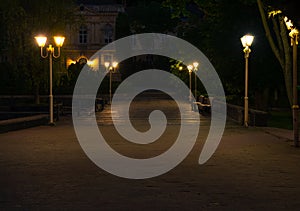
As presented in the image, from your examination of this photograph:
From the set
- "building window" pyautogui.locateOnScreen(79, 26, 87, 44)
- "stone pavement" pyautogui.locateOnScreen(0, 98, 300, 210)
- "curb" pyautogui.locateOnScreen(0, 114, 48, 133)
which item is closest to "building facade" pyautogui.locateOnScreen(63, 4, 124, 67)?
"building window" pyautogui.locateOnScreen(79, 26, 87, 44)

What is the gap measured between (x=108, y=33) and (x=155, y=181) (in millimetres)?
85241

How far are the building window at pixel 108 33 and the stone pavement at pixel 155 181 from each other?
7733 cm

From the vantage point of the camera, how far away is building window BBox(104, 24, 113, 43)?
94688 mm

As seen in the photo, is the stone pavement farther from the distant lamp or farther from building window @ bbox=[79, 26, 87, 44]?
building window @ bbox=[79, 26, 87, 44]

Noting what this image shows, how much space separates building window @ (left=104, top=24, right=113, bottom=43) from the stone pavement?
77.3 m

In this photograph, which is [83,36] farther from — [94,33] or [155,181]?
[155,181]

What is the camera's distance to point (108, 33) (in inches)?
3752

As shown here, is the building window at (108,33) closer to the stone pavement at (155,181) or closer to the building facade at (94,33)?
the building facade at (94,33)

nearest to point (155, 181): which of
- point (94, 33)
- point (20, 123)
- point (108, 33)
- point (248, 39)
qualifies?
point (20, 123)

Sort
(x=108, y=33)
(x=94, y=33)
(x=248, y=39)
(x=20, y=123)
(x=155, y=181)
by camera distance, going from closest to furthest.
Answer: (x=155, y=181) < (x=20, y=123) < (x=248, y=39) < (x=94, y=33) < (x=108, y=33)

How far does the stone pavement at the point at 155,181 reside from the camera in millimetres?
9344

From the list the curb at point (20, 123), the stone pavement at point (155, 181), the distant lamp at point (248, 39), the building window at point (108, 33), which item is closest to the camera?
the stone pavement at point (155, 181)

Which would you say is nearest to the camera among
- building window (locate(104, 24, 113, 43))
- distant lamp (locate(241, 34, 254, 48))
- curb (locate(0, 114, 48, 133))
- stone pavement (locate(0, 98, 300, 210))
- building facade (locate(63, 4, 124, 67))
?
stone pavement (locate(0, 98, 300, 210))

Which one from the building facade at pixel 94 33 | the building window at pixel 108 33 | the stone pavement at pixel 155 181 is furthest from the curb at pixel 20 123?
the building window at pixel 108 33
